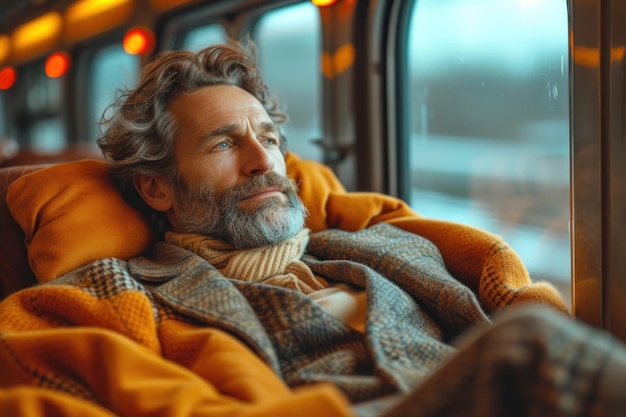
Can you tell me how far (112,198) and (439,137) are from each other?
4.67 ft

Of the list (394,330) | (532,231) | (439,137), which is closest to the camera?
(394,330)

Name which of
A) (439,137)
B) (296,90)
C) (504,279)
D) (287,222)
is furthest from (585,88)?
(296,90)

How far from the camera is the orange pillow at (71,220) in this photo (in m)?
1.74

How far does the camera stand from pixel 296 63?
404cm

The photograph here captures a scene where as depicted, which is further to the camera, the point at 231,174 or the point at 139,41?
the point at 139,41

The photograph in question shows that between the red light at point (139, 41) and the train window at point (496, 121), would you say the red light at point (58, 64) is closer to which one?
the red light at point (139, 41)

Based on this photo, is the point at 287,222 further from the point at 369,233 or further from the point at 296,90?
the point at 296,90

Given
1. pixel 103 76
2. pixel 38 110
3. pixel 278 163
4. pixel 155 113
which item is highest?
pixel 103 76

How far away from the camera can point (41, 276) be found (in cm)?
172

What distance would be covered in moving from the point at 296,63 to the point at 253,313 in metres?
2.79

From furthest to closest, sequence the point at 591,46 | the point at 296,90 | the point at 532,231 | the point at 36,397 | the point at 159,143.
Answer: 1. the point at 296,90
2. the point at 532,231
3. the point at 159,143
4. the point at 591,46
5. the point at 36,397

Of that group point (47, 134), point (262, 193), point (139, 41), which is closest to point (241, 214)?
point (262, 193)

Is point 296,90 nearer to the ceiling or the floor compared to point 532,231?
nearer to the ceiling

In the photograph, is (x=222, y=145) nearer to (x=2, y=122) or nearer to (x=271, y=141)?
(x=271, y=141)
